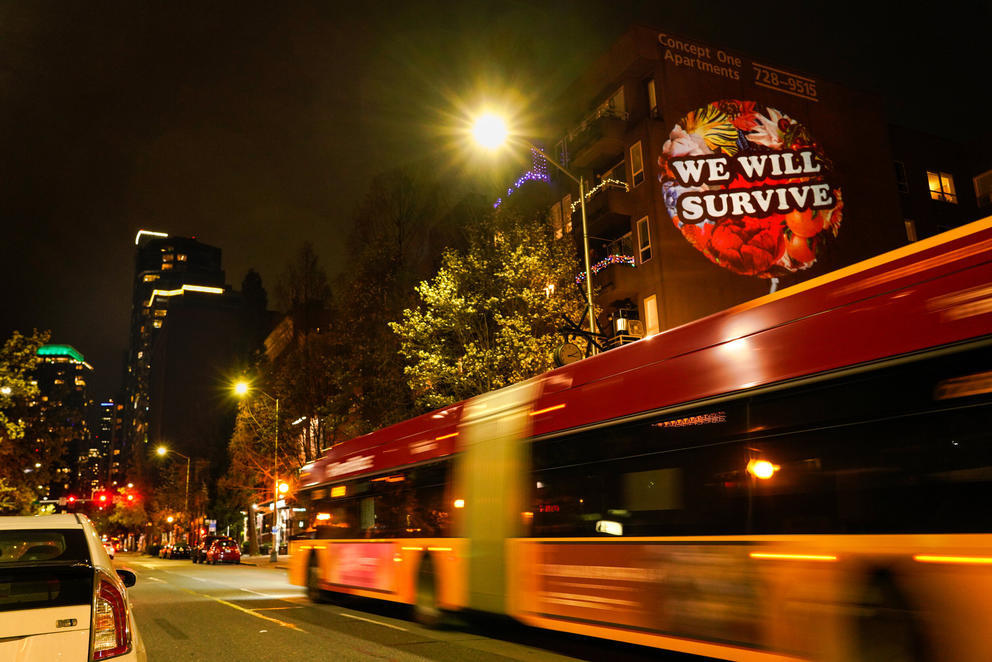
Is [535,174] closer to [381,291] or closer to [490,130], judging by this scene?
[381,291]

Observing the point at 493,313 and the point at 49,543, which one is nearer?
the point at 49,543

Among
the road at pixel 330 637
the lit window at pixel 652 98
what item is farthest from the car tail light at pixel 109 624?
the lit window at pixel 652 98

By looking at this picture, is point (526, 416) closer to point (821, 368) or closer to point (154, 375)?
point (821, 368)

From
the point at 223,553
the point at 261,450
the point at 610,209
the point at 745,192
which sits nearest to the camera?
the point at 745,192

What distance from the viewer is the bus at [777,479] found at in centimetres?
499

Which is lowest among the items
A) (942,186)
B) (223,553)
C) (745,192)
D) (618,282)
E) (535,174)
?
(223,553)

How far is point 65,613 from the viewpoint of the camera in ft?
15.1

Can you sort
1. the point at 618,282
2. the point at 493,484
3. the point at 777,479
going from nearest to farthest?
the point at 777,479
the point at 493,484
the point at 618,282

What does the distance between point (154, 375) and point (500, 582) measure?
6769 inches

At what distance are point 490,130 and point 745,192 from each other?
1431 centimetres

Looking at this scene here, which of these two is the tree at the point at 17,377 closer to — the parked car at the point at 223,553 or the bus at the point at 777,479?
the parked car at the point at 223,553

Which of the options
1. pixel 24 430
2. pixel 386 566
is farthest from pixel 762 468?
pixel 24 430

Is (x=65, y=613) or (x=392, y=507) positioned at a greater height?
(x=392, y=507)

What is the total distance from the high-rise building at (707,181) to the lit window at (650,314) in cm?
4
